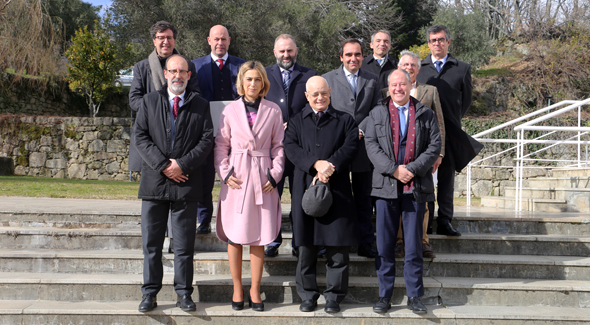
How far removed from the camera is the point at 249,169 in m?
3.23

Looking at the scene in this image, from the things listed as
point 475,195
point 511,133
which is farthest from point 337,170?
point 511,133

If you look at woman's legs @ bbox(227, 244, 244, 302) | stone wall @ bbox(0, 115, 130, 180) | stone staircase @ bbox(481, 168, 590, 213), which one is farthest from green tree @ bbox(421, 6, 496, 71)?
woman's legs @ bbox(227, 244, 244, 302)

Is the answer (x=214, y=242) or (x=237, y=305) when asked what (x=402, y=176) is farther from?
(x=214, y=242)

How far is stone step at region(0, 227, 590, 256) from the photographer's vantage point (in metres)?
4.09

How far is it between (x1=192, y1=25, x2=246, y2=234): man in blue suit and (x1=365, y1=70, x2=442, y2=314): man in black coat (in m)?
1.42

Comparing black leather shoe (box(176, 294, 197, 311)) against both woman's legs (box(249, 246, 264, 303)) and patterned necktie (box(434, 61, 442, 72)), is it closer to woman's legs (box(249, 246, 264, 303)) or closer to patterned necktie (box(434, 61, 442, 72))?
woman's legs (box(249, 246, 264, 303))

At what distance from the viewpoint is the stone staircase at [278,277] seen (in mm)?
3162

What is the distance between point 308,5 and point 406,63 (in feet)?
46.6

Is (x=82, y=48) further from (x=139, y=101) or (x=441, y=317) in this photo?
(x=441, y=317)

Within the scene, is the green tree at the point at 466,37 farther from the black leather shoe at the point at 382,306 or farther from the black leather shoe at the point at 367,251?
the black leather shoe at the point at 382,306

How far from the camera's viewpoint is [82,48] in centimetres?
1386

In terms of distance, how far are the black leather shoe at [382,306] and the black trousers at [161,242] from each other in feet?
4.36

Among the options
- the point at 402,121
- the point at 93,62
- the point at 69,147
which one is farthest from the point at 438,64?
the point at 93,62

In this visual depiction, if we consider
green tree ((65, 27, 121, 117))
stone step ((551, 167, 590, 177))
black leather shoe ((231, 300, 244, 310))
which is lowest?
black leather shoe ((231, 300, 244, 310))
